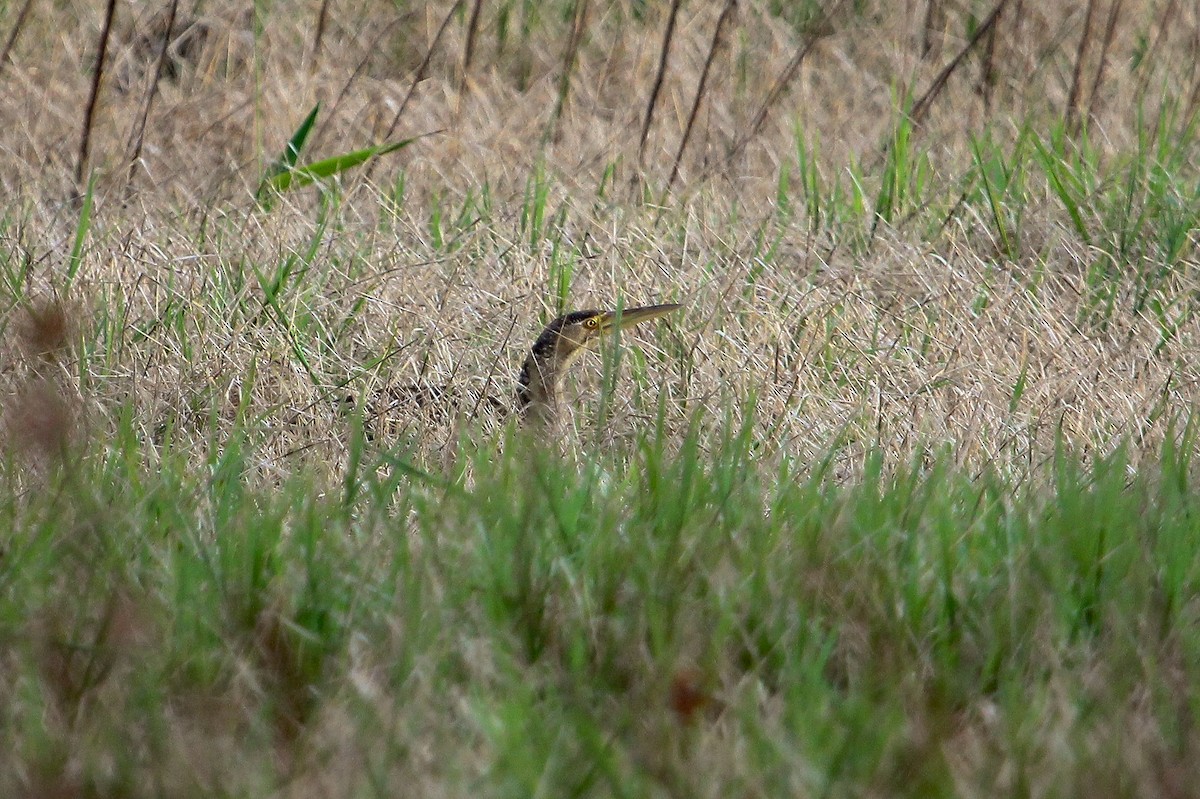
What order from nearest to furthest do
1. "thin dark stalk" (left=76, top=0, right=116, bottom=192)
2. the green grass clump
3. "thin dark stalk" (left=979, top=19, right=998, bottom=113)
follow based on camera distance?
the green grass clump < "thin dark stalk" (left=76, top=0, right=116, bottom=192) < "thin dark stalk" (left=979, top=19, right=998, bottom=113)

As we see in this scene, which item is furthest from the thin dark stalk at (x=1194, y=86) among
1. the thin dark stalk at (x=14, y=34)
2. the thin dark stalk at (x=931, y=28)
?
the thin dark stalk at (x=14, y=34)

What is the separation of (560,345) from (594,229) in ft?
3.55

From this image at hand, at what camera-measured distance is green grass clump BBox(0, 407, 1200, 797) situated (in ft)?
6.97

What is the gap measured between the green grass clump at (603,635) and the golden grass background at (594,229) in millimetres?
527

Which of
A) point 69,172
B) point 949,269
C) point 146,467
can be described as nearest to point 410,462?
point 146,467

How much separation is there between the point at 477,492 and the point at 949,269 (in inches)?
94.9

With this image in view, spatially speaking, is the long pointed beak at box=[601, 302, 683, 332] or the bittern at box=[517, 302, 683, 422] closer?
the bittern at box=[517, 302, 683, 422]

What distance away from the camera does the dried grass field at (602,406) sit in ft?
7.39

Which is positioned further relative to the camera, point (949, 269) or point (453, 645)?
point (949, 269)

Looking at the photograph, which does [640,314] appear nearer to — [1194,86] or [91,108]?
[91,108]

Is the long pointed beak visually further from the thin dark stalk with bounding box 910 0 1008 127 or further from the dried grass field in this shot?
the thin dark stalk with bounding box 910 0 1008 127

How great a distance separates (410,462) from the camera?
3.57 m

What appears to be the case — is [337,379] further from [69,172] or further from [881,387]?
[69,172]

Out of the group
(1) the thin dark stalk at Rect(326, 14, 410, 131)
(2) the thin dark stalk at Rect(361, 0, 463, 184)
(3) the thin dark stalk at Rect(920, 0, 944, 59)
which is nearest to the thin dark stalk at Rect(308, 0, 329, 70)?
(1) the thin dark stalk at Rect(326, 14, 410, 131)
